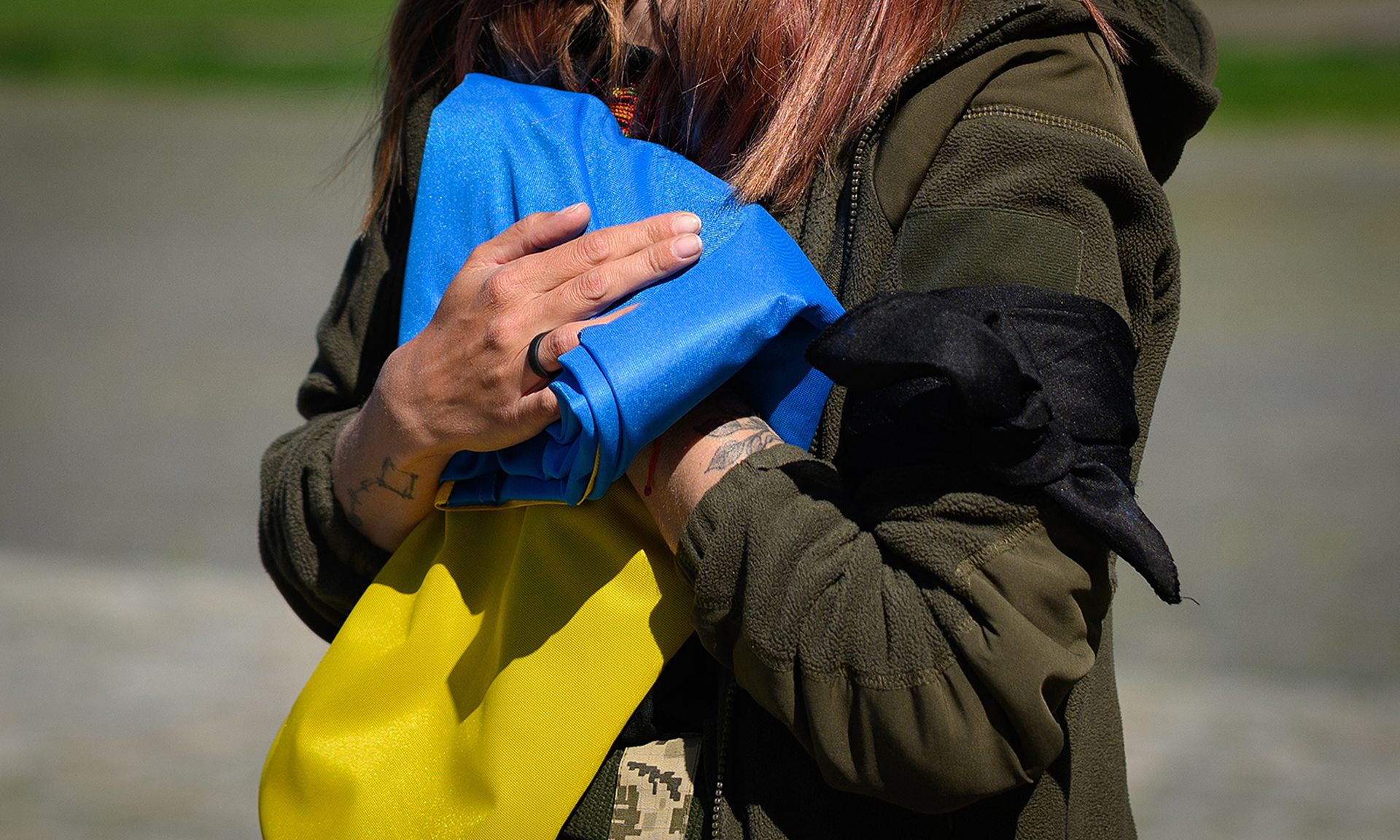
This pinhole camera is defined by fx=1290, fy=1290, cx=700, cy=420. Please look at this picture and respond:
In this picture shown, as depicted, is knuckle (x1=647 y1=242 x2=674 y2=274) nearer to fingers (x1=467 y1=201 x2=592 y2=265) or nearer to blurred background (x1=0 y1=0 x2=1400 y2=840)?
fingers (x1=467 y1=201 x2=592 y2=265)

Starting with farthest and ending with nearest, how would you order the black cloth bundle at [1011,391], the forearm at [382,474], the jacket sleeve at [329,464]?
1. the jacket sleeve at [329,464]
2. the forearm at [382,474]
3. the black cloth bundle at [1011,391]

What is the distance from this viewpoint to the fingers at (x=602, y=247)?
1.27m

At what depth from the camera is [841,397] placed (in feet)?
4.33

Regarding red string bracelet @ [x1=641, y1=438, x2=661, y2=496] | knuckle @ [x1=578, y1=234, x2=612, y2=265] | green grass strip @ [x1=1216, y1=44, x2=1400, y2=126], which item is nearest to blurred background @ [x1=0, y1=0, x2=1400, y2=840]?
knuckle @ [x1=578, y1=234, x2=612, y2=265]

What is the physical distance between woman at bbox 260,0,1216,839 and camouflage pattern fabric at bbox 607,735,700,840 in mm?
13

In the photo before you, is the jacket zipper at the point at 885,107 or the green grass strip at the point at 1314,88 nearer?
the jacket zipper at the point at 885,107

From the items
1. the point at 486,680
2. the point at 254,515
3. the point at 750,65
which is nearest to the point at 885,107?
the point at 750,65

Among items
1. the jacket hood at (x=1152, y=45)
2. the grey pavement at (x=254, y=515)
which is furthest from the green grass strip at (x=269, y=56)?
the jacket hood at (x=1152, y=45)

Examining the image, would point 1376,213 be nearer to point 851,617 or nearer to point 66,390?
point 66,390

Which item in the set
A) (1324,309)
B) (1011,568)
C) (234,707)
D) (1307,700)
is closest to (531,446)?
(1011,568)

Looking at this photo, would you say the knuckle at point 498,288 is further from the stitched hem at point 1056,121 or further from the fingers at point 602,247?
the stitched hem at point 1056,121

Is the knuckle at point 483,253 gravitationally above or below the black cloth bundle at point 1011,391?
above

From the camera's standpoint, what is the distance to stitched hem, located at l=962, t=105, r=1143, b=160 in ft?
3.97

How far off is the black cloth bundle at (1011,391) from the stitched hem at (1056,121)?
0.54 ft
